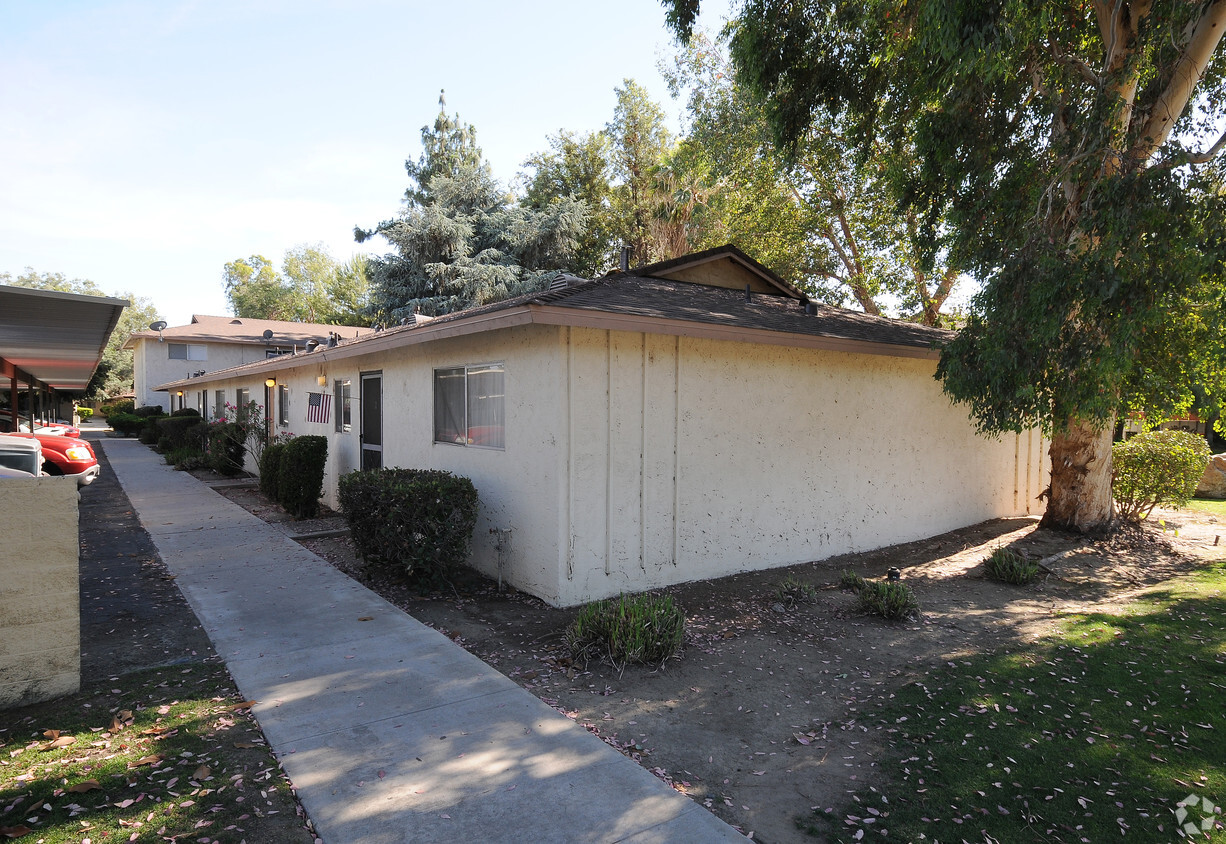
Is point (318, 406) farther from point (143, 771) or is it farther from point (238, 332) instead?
point (238, 332)

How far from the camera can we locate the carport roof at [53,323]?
5387 millimetres

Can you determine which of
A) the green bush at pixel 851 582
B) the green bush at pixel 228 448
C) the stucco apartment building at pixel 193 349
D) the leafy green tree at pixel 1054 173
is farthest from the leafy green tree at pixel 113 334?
the green bush at pixel 851 582

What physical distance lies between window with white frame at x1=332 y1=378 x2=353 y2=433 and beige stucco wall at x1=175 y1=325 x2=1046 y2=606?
5.17 feet

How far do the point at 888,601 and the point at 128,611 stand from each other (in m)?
6.70

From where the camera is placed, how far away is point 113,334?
2859cm

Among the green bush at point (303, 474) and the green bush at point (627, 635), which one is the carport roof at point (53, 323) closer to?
the green bush at point (303, 474)

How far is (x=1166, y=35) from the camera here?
673cm

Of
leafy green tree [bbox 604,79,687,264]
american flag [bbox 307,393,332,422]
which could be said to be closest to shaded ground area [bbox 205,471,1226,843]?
american flag [bbox 307,393,332,422]

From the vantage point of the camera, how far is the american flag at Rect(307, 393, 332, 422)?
38.3 ft

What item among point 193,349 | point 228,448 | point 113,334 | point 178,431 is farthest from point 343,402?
point 193,349

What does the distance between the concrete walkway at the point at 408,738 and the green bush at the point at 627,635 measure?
0.69 metres

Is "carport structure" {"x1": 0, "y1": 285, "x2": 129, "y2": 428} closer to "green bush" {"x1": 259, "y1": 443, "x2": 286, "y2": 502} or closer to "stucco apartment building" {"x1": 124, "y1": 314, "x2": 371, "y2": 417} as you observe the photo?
"green bush" {"x1": 259, "y1": 443, "x2": 286, "y2": 502}

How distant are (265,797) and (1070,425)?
31.2 ft

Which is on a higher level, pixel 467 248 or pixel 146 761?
pixel 467 248
